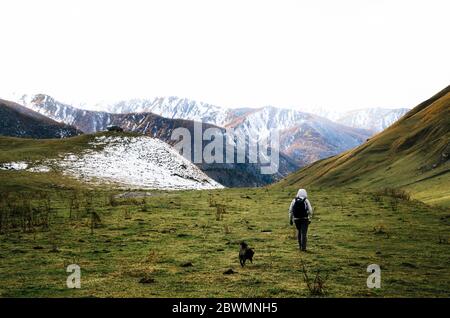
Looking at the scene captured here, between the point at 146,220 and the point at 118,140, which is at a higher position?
the point at 118,140

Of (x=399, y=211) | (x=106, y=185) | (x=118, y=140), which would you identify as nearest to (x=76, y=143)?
(x=118, y=140)

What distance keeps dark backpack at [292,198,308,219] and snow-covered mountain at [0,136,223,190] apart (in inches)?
2162

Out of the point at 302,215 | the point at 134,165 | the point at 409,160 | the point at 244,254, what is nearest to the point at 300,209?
the point at 302,215

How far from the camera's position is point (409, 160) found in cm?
8950

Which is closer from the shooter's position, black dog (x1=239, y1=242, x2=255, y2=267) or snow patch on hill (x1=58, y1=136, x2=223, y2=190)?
black dog (x1=239, y1=242, x2=255, y2=267)

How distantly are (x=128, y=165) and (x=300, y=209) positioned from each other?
76258mm

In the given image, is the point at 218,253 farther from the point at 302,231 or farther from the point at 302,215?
the point at 302,215

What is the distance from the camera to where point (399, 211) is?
1319 inches

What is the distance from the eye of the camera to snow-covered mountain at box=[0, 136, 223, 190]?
77125 mm

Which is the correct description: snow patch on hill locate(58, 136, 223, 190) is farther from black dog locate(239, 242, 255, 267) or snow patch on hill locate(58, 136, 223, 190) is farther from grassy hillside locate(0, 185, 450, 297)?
black dog locate(239, 242, 255, 267)

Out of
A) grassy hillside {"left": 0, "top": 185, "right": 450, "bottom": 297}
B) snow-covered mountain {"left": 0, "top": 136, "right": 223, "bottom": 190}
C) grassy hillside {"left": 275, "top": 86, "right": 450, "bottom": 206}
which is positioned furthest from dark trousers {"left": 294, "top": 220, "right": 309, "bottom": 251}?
snow-covered mountain {"left": 0, "top": 136, "right": 223, "bottom": 190}

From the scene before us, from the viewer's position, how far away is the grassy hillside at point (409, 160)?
71.6 m
